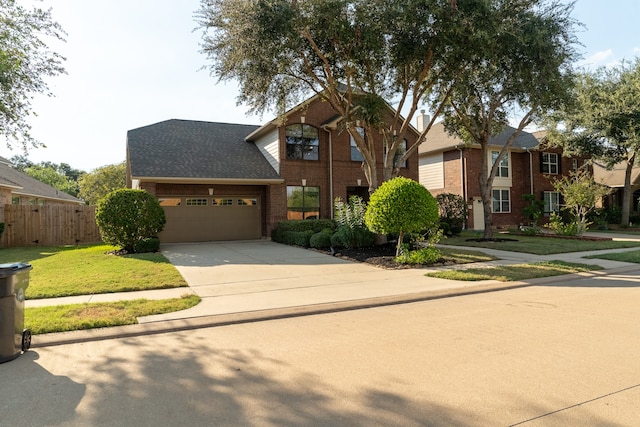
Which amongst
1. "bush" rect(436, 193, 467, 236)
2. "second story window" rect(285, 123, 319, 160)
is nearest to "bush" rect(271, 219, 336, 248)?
"second story window" rect(285, 123, 319, 160)

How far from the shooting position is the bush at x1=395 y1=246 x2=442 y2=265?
11.8 m

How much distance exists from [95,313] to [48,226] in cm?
1584

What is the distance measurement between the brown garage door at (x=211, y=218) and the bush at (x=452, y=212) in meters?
9.95

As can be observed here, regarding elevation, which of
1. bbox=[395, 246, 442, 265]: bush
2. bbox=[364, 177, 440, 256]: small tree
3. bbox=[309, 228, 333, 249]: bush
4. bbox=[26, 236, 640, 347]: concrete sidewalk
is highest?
bbox=[364, 177, 440, 256]: small tree

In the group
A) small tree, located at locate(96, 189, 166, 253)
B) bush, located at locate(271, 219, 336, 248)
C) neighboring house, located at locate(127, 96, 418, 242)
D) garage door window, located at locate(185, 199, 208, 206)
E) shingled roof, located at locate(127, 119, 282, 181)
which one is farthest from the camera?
garage door window, located at locate(185, 199, 208, 206)

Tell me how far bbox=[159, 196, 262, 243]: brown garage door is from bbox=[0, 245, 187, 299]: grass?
5140 millimetres

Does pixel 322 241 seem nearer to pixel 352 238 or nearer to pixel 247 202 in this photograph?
pixel 352 238

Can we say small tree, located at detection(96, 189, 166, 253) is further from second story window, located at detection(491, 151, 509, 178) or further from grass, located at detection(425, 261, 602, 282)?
second story window, located at detection(491, 151, 509, 178)

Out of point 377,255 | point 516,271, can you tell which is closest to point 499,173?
point 377,255

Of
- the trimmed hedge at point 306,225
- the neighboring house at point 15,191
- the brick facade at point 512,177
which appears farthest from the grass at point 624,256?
the neighboring house at point 15,191

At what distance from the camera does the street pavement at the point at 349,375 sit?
326cm

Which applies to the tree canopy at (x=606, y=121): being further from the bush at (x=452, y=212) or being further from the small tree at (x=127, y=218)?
the small tree at (x=127, y=218)

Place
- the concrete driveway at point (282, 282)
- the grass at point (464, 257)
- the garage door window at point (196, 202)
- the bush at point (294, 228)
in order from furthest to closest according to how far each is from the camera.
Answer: the garage door window at point (196, 202) < the bush at point (294, 228) < the grass at point (464, 257) < the concrete driveway at point (282, 282)

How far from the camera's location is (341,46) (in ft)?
43.8
